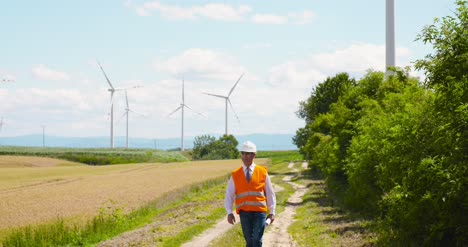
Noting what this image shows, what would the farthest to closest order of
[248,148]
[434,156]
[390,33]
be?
[390,33], [434,156], [248,148]

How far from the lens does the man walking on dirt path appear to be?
13.3 meters

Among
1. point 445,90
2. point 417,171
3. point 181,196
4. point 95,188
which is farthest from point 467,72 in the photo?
point 95,188

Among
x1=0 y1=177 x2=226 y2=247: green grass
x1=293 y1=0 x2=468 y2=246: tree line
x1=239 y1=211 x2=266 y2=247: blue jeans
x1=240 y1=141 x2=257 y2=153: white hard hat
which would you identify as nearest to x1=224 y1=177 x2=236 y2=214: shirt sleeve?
x1=239 y1=211 x2=266 y2=247: blue jeans

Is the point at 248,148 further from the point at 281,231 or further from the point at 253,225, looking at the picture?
the point at 281,231

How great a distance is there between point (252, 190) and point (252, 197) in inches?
5.8

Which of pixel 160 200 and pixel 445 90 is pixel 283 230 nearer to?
pixel 445 90

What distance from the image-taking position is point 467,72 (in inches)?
530

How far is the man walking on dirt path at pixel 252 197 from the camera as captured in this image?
43.5 feet

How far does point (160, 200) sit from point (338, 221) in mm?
18539

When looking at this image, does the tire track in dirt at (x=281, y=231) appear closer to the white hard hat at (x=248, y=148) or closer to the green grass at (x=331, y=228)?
the green grass at (x=331, y=228)

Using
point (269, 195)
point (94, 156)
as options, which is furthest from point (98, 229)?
point (94, 156)

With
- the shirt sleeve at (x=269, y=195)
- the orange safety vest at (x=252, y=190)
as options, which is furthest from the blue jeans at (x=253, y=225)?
the shirt sleeve at (x=269, y=195)

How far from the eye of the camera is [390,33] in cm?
5722

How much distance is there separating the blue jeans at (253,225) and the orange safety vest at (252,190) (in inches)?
5.4
